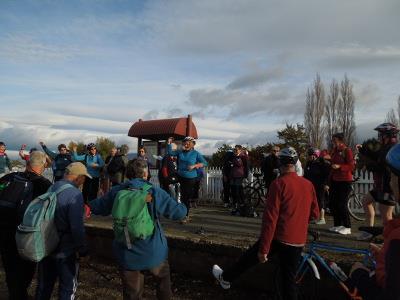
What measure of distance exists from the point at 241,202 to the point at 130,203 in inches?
275

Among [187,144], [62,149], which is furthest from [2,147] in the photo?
[187,144]

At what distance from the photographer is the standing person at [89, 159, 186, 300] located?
3.92 meters

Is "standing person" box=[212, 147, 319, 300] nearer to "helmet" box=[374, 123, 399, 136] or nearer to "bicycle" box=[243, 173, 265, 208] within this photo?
"helmet" box=[374, 123, 399, 136]

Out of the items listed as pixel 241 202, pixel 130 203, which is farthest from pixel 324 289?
pixel 241 202

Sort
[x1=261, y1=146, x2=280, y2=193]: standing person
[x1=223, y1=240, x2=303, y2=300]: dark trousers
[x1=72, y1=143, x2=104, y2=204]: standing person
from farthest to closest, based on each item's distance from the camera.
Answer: [x1=72, y1=143, x2=104, y2=204]: standing person
[x1=261, y1=146, x2=280, y2=193]: standing person
[x1=223, y1=240, x2=303, y2=300]: dark trousers

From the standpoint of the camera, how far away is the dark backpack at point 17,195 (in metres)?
4.51

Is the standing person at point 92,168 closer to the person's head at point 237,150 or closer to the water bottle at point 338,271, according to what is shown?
the person's head at point 237,150

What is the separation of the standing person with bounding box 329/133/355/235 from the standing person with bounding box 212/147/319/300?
120 inches

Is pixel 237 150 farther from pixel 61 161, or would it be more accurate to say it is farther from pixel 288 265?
pixel 288 265

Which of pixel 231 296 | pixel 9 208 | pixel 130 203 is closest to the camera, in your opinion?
pixel 130 203

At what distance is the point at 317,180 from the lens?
9023 millimetres

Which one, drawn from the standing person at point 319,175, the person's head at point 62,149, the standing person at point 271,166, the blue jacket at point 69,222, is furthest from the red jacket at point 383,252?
the person's head at point 62,149

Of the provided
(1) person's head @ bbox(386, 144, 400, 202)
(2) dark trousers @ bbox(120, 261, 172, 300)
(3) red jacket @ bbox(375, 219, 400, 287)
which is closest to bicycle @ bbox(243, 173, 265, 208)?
(2) dark trousers @ bbox(120, 261, 172, 300)

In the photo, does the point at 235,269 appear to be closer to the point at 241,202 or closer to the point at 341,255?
the point at 341,255
